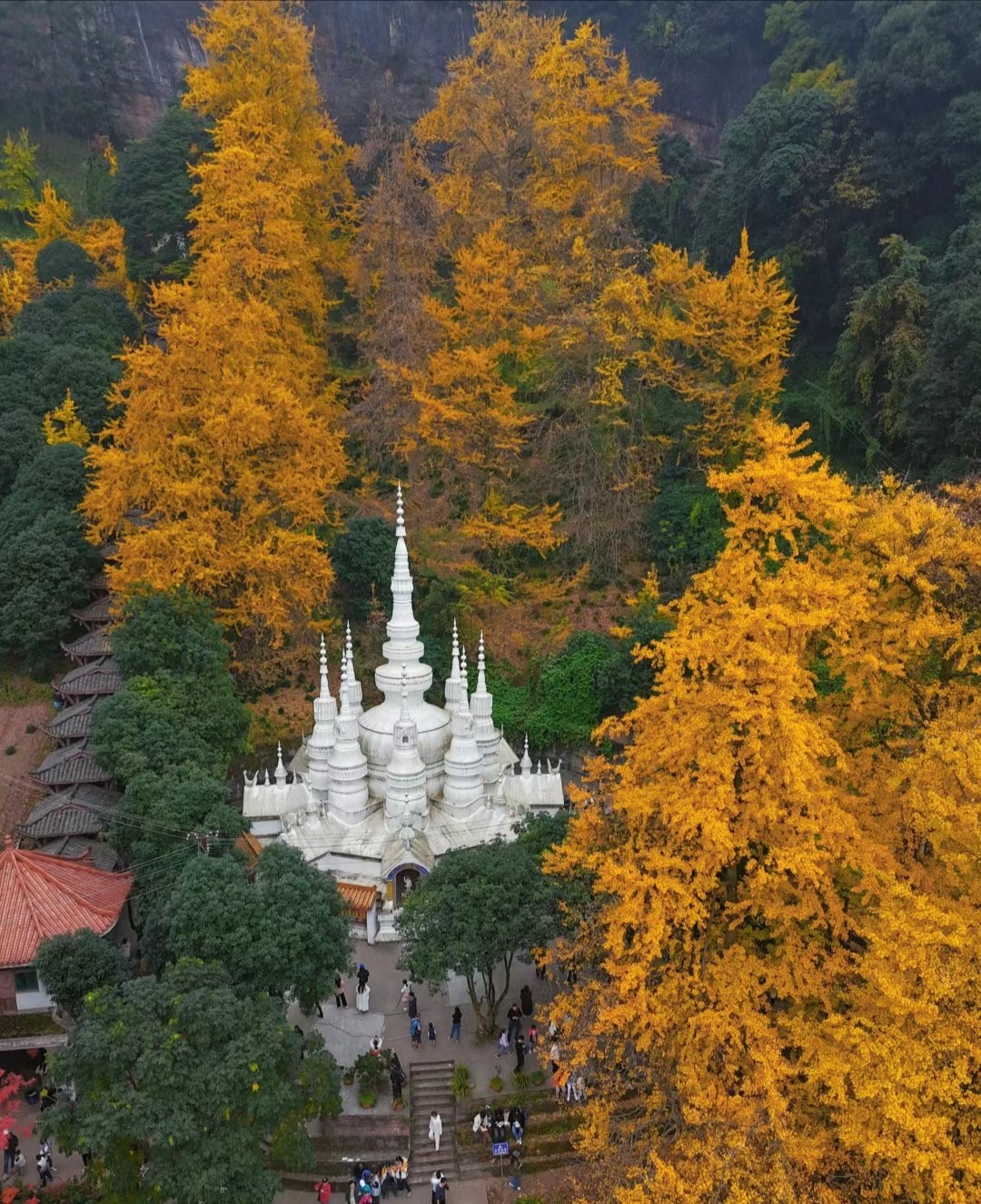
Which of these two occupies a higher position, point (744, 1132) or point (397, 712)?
point (397, 712)

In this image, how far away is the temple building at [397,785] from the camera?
19.7 m

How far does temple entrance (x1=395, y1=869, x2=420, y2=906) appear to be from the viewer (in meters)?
19.3

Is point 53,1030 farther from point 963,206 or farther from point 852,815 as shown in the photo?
point 963,206

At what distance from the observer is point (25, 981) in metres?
15.8

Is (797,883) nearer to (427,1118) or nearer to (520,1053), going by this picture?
(520,1053)

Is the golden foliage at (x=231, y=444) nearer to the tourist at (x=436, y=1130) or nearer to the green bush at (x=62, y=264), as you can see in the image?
the tourist at (x=436, y=1130)

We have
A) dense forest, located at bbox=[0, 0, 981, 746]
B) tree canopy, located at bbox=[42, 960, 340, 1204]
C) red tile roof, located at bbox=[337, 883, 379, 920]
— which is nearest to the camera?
tree canopy, located at bbox=[42, 960, 340, 1204]

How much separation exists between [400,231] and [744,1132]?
27.6m

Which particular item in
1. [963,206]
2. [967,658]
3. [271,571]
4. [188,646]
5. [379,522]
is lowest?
[967,658]

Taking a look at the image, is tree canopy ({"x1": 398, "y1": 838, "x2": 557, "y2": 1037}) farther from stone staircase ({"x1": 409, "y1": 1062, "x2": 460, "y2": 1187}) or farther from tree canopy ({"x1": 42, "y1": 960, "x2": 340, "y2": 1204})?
tree canopy ({"x1": 42, "y1": 960, "x2": 340, "y2": 1204})

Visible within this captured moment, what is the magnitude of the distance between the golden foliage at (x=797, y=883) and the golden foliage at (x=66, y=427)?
2242 cm

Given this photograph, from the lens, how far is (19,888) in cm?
1622

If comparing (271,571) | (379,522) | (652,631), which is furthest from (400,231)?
(652,631)

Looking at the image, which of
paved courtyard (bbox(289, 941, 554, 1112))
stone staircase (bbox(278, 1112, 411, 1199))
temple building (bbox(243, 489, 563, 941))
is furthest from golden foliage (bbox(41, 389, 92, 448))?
stone staircase (bbox(278, 1112, 411, 1199))
